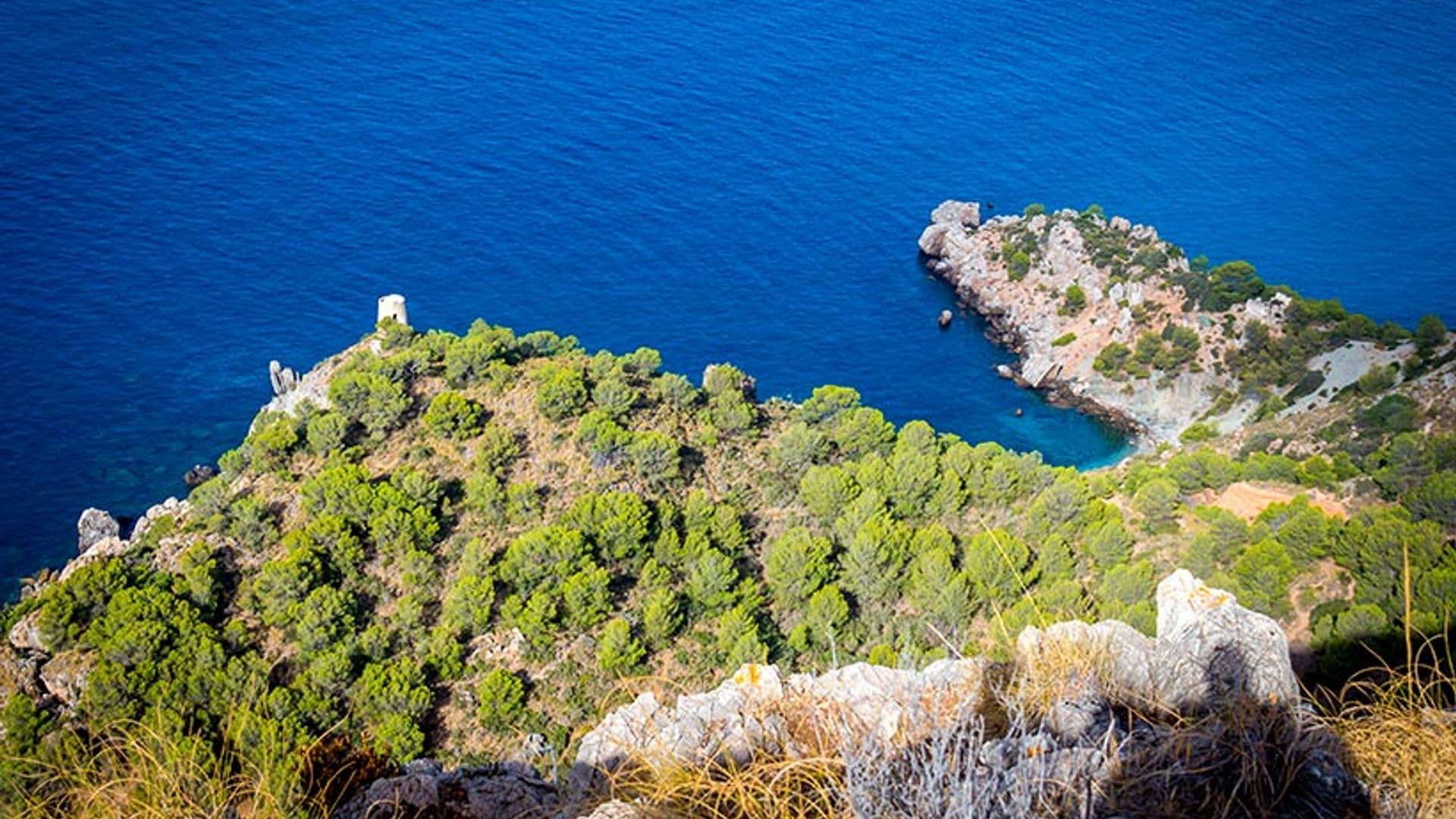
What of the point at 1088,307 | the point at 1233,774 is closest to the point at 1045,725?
the point at 1233,774

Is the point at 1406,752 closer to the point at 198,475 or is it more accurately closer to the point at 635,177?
the point at 198,475

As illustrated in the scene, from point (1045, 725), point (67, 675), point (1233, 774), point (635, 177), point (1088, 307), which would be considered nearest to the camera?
point (1233, 774)

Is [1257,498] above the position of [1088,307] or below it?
below

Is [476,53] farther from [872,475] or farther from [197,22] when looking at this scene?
[872,475]

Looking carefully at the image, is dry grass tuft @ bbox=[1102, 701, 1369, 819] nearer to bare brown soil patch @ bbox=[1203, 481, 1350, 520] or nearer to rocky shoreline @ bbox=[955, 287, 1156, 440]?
bare brown soil patch @ bbox=[1203, 481, 1350, 520]

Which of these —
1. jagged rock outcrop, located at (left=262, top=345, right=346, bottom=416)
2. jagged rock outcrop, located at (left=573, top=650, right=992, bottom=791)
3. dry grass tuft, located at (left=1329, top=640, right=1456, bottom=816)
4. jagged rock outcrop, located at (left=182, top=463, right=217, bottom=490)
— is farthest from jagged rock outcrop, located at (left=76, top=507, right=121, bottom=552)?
dry grass tuft, located at (left=1329, top=640, right=1456, bottom=816)
